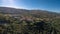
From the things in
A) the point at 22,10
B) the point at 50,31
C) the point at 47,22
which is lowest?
the point at 50,31

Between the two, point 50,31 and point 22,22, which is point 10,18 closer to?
point 22,22

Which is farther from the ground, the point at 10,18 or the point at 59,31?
the point at 10,18

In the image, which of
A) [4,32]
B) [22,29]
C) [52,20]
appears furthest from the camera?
[52,20]

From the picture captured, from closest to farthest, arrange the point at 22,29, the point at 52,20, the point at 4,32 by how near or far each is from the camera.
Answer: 1. the point at 4,32
2. the point at 22,29
3. the point at 52,20

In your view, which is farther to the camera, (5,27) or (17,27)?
(17,27)

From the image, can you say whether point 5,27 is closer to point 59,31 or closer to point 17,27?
point 17,27

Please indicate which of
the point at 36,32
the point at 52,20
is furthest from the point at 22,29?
the point at 52,20

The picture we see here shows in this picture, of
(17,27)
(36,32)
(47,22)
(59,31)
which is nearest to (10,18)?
(17,27)
